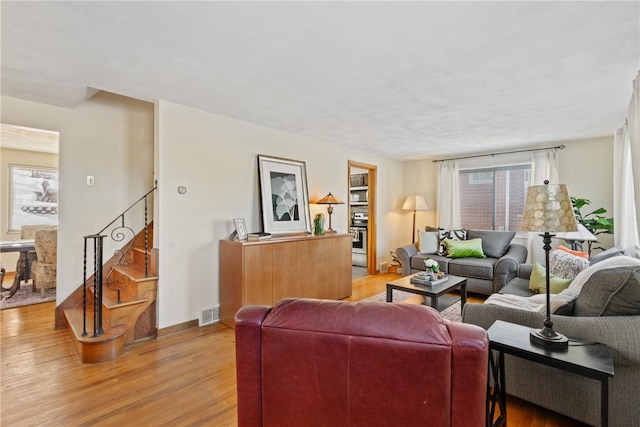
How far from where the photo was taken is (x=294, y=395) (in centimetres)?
112

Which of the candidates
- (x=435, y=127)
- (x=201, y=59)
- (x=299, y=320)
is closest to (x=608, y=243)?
(x=435, y=127)

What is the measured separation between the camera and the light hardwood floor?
1770 mm

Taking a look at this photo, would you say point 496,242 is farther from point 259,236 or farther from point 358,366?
point 358,366

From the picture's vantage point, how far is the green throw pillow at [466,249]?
15.1 ft

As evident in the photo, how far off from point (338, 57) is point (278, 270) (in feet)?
7.26

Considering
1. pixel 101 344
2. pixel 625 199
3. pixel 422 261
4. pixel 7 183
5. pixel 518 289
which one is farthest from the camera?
pixel 7 183

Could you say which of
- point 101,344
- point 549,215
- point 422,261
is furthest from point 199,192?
point 422,261

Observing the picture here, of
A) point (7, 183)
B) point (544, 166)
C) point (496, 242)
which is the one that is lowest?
point (496, 242)

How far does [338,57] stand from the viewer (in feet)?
6.79

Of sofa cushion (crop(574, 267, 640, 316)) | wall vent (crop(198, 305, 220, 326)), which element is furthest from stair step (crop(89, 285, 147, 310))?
sofa cushion (crop(574, 267, 640, 316))

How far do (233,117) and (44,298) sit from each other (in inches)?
138

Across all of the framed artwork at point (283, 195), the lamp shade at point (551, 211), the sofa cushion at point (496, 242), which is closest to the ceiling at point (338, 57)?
the framed artwork at point (283, 195)

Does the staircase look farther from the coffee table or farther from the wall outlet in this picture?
the wall outlet

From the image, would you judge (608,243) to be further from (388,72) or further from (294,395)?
(294,395)
